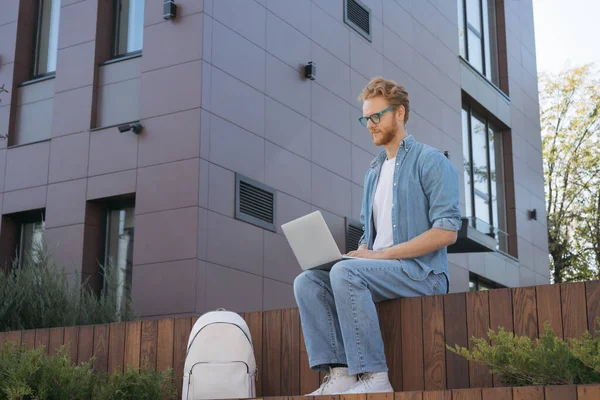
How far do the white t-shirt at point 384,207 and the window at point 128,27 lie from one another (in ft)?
23.6

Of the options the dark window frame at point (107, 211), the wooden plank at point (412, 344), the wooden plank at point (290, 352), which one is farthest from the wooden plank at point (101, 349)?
the dark window frame at point (107, 211)

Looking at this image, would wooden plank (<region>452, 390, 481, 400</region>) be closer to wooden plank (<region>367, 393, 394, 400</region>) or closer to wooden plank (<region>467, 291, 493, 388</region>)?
wooden plank (<region>367, 393, 394, 400</region>)

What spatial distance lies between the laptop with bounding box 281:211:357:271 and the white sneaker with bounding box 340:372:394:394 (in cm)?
63

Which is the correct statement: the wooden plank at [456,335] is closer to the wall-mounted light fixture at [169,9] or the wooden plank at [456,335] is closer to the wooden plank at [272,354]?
the wooden plank at [272,354]

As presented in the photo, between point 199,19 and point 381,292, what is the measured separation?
6813 millimetres

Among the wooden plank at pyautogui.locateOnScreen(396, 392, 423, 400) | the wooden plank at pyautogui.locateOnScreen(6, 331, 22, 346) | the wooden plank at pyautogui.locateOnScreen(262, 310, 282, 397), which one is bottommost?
the wooden plank at pyautogui.locateOnScreen(396, 392, 423, 400)

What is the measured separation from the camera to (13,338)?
21.6 ft

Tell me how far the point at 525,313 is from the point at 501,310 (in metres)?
0.13

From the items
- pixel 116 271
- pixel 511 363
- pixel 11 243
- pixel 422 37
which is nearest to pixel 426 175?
pixel 511 363

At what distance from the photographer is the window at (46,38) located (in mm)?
12672

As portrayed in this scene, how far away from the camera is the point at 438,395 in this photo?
404 cm

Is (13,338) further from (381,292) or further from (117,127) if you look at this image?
(117,127)

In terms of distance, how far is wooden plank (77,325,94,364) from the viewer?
6.16 metres

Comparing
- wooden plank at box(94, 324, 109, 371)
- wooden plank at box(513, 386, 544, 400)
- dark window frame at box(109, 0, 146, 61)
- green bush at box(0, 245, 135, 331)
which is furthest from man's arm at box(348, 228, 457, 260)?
dark window frame at box(109, 0, 146, 61)
